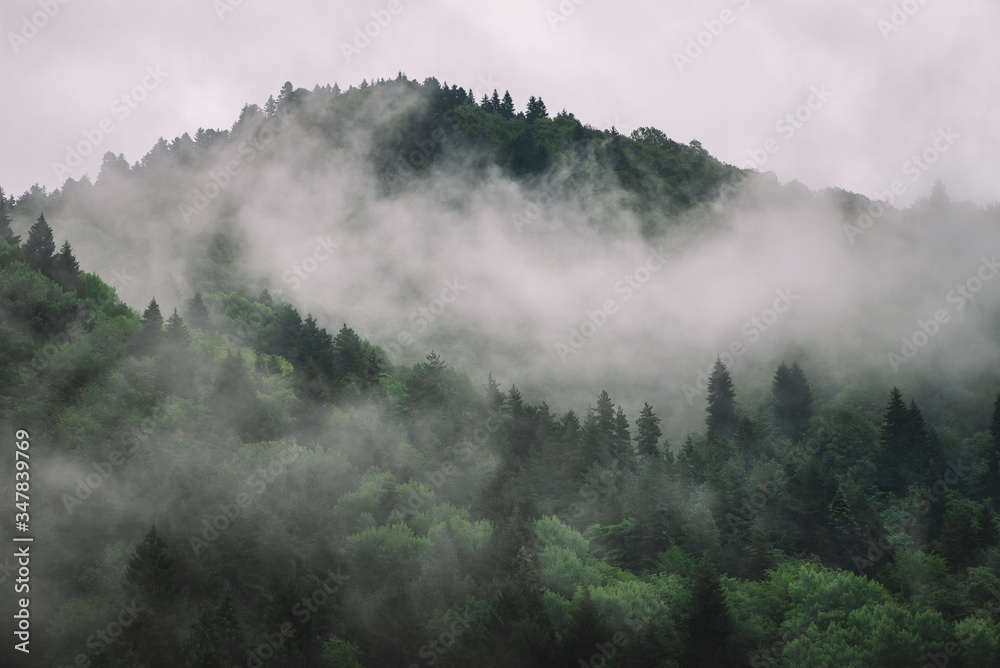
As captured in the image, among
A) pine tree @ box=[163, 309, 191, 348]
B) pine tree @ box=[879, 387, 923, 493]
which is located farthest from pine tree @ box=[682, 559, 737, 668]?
pine tree @ box=[163, 309, 191, 348]

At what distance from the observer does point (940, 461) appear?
103 m

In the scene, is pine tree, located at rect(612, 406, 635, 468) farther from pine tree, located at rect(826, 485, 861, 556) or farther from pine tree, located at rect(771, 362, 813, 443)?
pine tree, located at rect(771, 362, 813, 443)

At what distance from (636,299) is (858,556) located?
425ft

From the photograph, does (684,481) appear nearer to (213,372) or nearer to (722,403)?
(722,403)

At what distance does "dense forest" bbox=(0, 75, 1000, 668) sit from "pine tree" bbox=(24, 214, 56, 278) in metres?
0.47

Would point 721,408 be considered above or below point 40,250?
below

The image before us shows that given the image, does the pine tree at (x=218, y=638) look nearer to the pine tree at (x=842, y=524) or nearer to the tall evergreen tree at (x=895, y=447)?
the pine tree at (x=842, y=524)

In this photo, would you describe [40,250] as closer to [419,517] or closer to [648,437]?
[419,517]

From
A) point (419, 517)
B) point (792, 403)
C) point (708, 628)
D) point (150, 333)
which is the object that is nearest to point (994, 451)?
point (792, 403)

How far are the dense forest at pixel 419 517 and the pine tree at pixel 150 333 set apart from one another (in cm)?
29

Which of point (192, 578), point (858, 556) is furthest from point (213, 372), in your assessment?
point (858, 556)

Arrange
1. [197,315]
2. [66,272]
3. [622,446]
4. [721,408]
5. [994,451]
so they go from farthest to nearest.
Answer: [721,408] < [197,315] < [994,451] < [622,446] < [66,272]

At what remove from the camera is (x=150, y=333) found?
291 feet

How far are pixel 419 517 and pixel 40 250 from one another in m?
59.4
